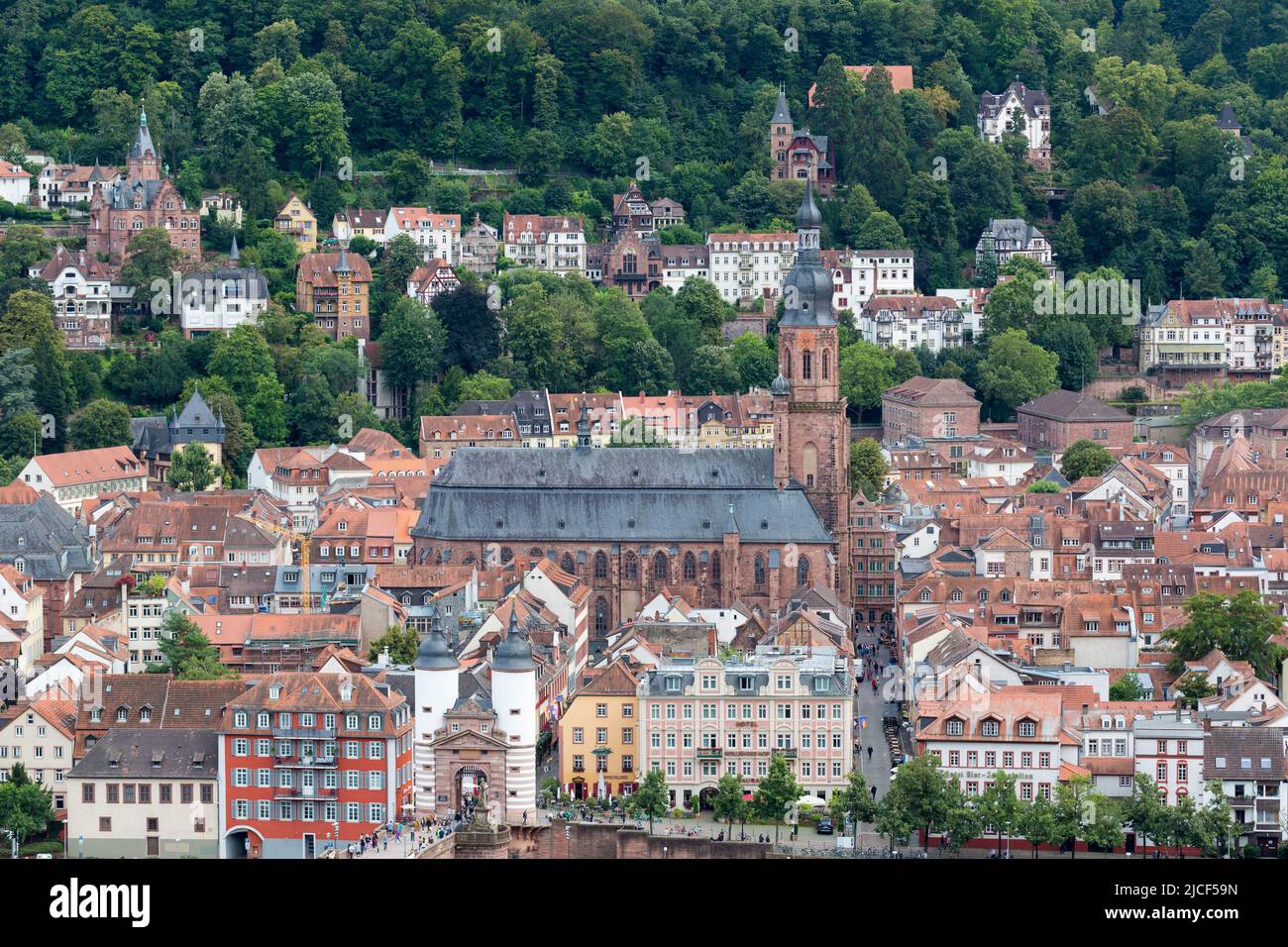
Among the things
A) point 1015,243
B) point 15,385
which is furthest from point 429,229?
point 1015,243

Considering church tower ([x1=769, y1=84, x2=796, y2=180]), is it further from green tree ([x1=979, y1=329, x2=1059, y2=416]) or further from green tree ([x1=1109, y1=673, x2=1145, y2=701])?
green tree ([x1=1109, y1=673, x2=1145, y2=701])

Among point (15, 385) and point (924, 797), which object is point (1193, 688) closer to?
point (924, 797)

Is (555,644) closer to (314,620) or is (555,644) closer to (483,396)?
(314,620)

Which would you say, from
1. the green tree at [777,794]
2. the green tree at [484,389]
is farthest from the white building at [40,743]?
the green tree at [484,389]

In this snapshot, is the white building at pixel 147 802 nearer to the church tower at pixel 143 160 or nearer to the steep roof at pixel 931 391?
the steep roof at pixel 931 391

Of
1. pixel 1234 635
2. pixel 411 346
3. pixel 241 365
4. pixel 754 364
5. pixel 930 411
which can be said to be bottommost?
pixel 1234 635
